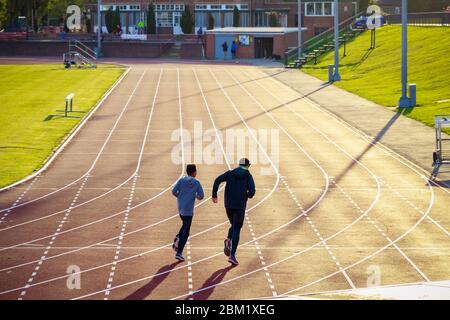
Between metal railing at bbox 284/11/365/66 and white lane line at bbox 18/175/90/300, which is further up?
metal railing at bbox 284/11/365/66

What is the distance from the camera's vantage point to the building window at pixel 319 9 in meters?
106

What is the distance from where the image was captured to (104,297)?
17766 mm

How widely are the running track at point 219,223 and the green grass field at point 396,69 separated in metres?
10.7

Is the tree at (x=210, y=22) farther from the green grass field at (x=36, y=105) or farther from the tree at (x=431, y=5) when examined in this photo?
the green grass field at (x=36, y=105)

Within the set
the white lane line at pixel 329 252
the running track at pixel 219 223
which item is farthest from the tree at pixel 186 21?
the white lane line at pixel 329 252

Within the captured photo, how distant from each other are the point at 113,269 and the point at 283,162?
15.1m

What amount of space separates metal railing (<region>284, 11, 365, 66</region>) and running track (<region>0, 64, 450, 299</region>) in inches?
1926

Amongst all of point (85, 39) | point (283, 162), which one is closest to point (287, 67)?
point (85, 39)

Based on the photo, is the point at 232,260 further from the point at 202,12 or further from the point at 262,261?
the point at 202,12

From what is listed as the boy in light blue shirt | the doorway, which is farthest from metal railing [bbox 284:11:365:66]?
the boy in light blue shirt

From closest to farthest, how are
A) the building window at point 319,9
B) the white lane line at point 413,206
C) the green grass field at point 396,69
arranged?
the white lane line at point 413,206, the green grass field at point 396,69, the building window at point 319,9

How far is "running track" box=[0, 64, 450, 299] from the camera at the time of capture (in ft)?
62.5

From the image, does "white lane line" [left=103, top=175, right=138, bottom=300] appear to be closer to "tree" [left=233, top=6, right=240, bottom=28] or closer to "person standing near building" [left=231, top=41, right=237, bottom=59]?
"person standing near building" [left=231, top=41, right=237, bottom=59]
